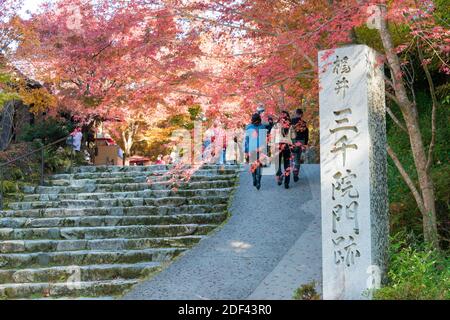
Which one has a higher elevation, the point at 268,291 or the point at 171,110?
the point at 171,110

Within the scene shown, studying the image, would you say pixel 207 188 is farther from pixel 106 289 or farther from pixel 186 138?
pixel 186 138

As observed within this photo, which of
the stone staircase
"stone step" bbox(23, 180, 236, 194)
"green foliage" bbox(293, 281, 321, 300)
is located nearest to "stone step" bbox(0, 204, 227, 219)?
the stone staircase

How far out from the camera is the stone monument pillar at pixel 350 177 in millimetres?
6172

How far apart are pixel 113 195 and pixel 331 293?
7005mm

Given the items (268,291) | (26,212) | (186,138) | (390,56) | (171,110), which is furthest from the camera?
(186,138)

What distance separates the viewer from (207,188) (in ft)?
40.5

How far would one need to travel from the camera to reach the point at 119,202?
1168 cm

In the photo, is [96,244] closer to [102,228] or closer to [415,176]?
[102,228]

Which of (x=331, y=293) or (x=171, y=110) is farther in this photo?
(x=171, y=110)

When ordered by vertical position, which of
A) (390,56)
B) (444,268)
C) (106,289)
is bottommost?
(106,289)

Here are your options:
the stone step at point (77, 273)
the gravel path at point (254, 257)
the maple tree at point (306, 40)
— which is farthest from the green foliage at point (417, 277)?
the stone step at point (77, 273)

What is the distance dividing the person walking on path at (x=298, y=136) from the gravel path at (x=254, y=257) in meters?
1.02

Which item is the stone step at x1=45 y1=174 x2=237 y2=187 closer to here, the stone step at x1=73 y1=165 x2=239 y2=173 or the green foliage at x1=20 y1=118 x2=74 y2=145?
the stone step at x1=73 y1=165 x2=239 y2=173

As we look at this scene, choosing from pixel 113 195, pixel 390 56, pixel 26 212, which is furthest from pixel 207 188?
pixel 390 56
